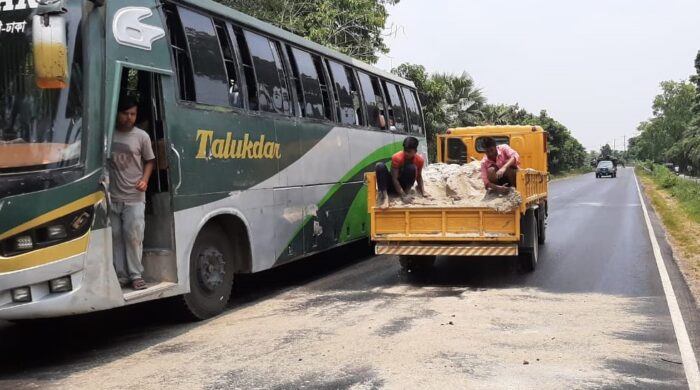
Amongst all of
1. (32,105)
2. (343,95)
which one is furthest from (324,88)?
(32,105)

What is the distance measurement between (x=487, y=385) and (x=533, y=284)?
4.28 m

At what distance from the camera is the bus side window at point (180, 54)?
21.0 feet

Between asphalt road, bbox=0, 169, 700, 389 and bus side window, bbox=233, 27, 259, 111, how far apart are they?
242cm

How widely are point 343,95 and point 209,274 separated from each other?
4.40 meters

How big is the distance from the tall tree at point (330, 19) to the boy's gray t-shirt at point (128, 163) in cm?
1217

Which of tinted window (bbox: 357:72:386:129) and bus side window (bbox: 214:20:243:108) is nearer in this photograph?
bus side window (bbox: 214:20:243:108)

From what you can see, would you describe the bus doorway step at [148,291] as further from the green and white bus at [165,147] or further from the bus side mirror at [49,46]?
the bus side mirror at [49,46]

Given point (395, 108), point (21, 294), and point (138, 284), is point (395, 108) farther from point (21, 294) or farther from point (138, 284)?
point (21, 294)

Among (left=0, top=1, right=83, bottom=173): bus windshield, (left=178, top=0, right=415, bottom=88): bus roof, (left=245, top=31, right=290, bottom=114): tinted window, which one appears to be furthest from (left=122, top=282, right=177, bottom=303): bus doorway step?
(left=178, top=0, right=415, bottom=88): bus roof

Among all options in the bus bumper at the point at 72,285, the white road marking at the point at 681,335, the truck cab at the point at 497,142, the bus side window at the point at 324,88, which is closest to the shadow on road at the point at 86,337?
the bus bumper at the point at 72,285

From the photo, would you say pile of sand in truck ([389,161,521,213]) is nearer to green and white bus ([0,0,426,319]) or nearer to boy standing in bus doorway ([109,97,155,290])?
green and white bus ([0,0,426,319])

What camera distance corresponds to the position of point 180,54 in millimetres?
6508

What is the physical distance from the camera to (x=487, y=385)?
4.57 m

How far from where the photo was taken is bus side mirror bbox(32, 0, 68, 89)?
4664 mm
